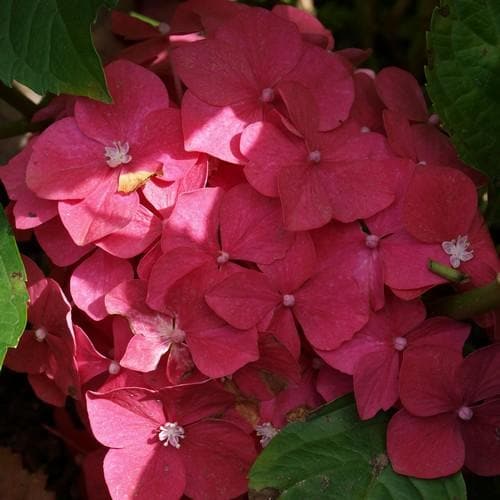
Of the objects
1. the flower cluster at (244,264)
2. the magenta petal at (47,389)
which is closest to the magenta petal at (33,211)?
the flower cluster at (244,264)

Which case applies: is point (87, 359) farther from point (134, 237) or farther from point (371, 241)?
point (371, 241)

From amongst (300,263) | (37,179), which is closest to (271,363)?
(300,263)

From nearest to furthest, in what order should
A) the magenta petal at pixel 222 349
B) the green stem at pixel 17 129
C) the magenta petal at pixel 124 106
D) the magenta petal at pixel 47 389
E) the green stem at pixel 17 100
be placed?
the magenta petal at pixel 222 349
the magenta petal at pixel 124 106
the magenta petal at pixel 47 389
the green stem at pixel 17 129
the green stem at pixel 17 100

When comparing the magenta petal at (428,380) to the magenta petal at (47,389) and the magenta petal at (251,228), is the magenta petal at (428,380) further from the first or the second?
the magenta petal at (47,389)

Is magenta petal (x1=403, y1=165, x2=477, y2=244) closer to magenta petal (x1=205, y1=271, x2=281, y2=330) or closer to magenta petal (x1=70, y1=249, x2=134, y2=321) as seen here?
magenta petal (x1=205, y1=271, x2=281, y2=330)

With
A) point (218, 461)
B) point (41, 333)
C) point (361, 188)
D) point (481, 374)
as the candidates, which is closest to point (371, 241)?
point (361, 188)

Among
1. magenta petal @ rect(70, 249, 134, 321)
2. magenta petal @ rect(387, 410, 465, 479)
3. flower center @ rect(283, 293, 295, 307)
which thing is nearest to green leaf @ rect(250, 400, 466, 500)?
magenta petal @ rect(387, 410, 465, 479)
